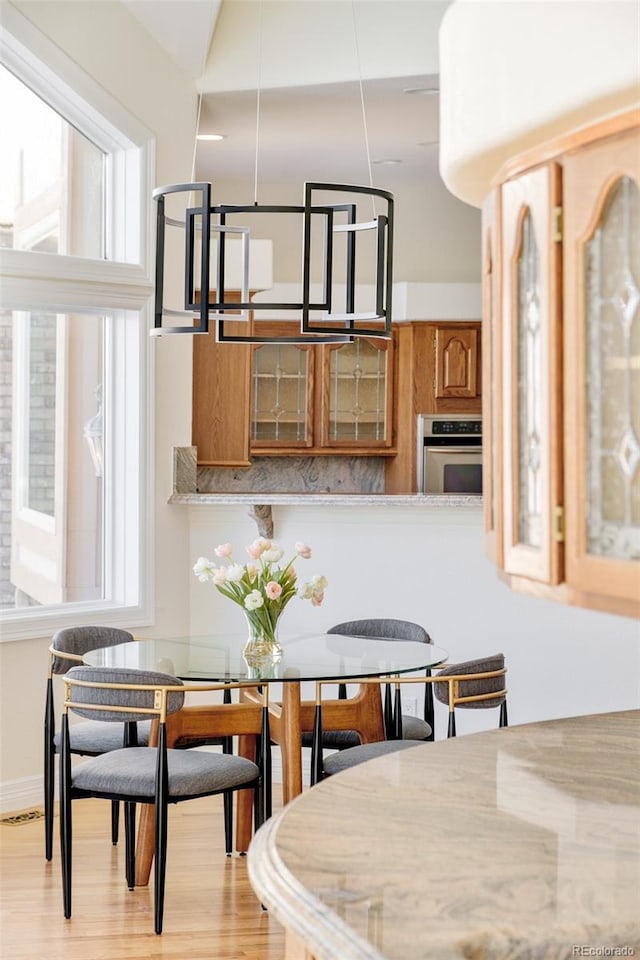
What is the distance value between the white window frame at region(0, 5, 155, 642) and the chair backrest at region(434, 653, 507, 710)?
198cm

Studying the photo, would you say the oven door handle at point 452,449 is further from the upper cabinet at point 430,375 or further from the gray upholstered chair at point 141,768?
the gray upholstered chair at point 141,768

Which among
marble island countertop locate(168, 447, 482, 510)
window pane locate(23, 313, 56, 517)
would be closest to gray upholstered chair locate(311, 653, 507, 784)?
window pane locate(23, 313, 56, 517)

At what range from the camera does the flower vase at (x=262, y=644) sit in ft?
12.8

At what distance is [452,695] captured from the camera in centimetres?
364

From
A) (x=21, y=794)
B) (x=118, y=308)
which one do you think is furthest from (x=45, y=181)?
(x=21, y=794)

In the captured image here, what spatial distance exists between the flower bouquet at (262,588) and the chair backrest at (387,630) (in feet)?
1.82

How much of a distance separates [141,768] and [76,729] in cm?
77

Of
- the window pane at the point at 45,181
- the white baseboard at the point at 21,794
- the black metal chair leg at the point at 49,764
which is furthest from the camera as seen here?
the window pane at the point at 45,181

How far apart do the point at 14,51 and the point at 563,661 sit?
342 centimetres

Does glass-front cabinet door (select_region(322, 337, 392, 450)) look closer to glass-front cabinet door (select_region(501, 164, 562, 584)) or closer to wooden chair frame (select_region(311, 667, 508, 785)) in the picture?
wooden chair frame (select_region(311, 667, 508, 785))

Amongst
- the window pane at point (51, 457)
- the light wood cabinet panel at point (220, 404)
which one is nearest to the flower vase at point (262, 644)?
the window pane at point (51, 457)

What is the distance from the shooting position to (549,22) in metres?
1.37

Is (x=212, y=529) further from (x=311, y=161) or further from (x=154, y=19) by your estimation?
(x=311, y=161)

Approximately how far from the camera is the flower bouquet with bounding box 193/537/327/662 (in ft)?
12.9
